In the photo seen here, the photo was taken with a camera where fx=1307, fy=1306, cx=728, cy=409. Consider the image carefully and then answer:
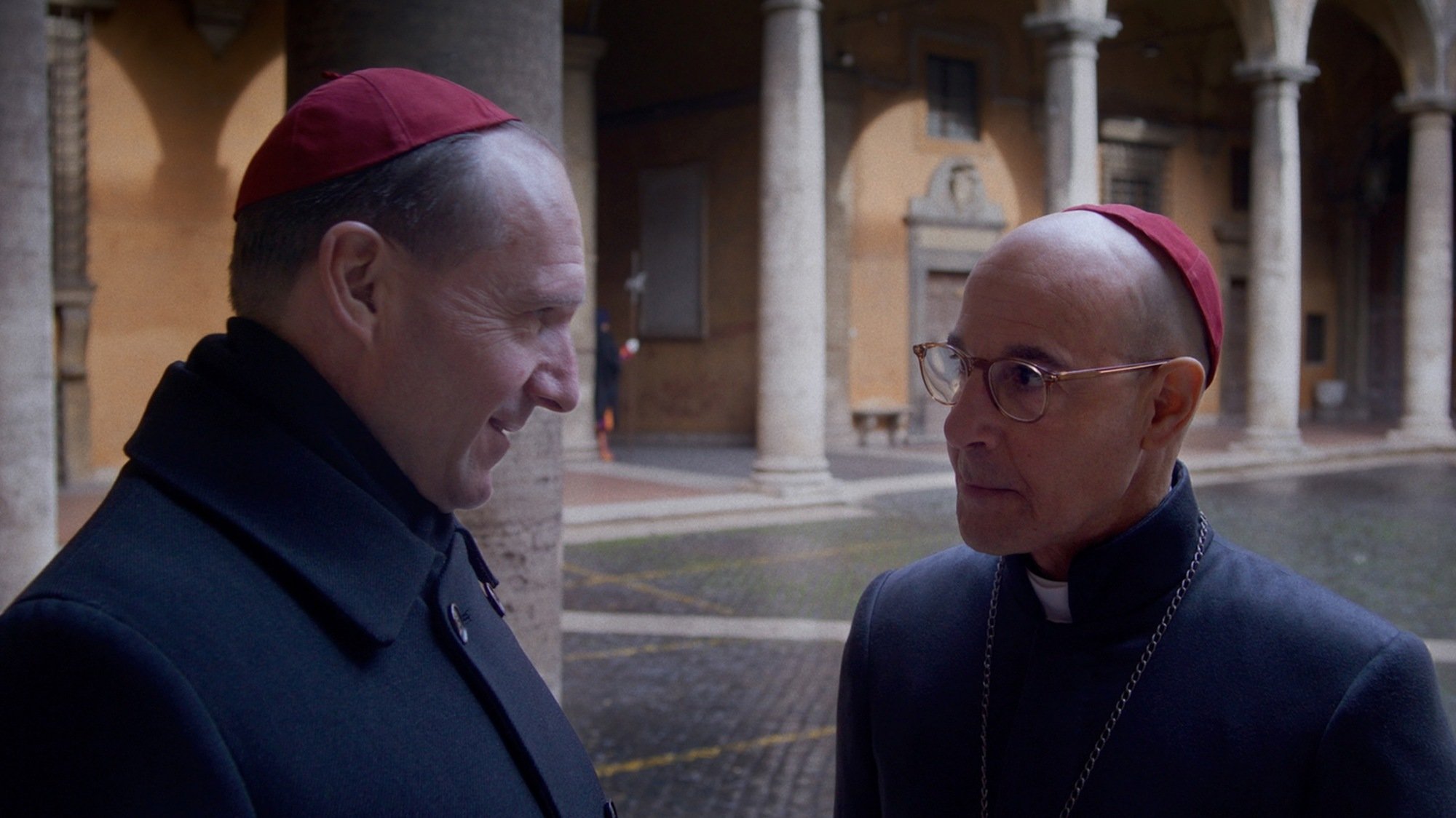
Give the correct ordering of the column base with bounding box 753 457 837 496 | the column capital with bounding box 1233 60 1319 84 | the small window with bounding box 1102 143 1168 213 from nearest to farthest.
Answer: the column base with bounding box 753 457 837 496 → the column capital with bounding box 1233 60 1319 84 → the small window with bounding box 1102 143 1168 213

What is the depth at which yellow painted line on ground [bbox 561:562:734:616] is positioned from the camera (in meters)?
7.51

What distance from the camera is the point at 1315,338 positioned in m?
25.1

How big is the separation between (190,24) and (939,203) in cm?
1051

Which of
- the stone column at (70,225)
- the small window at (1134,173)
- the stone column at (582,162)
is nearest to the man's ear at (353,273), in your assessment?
the stone column at (70,225)

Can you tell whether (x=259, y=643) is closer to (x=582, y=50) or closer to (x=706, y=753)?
(x=706, y=753)

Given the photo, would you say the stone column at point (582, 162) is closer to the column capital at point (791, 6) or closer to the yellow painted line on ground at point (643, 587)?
the column capital at point (791, 6)

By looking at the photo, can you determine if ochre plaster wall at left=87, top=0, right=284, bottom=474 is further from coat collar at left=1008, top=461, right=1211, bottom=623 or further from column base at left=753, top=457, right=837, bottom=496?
coat collar at left=1008, top=461, right=1211, bottom=623

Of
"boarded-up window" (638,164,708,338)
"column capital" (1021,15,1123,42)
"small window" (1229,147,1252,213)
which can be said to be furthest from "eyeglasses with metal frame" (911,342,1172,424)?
"small window" (1229,147,1252,213)

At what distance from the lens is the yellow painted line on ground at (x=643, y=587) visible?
751 centimetres

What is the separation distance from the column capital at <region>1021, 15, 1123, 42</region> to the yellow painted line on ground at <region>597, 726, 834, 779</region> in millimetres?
10919

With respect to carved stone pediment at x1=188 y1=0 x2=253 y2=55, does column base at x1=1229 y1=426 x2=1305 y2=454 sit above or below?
below

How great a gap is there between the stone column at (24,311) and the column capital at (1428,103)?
18.8m

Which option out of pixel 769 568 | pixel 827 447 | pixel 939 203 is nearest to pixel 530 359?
pixel 769 568

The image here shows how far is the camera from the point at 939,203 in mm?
18891
